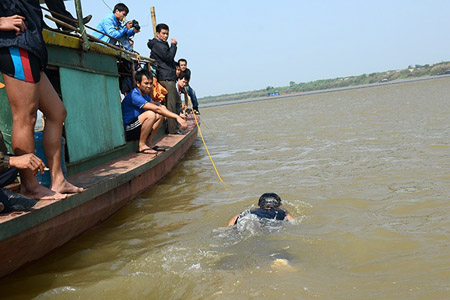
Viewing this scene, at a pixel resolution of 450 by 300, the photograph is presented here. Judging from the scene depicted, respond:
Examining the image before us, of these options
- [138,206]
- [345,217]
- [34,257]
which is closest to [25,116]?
[34,257]

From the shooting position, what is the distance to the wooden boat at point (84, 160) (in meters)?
3.21

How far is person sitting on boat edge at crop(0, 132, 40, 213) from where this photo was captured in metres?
2.88

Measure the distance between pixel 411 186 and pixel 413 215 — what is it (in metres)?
1.20

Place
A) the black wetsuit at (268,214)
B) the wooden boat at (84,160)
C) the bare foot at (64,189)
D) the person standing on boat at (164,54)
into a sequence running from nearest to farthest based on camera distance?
the wooden boat at (84,160) < the bare foot at (64,189) < the black wetsuit at (268,214) < the person standing on boat at (164,54)

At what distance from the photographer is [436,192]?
5.17 m

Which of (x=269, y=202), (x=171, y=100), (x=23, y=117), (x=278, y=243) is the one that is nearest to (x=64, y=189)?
(x=23, y=117)

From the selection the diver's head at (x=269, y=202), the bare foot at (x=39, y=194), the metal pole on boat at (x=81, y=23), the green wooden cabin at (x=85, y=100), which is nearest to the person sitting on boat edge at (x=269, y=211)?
the diver's head at (x=269, y=202)

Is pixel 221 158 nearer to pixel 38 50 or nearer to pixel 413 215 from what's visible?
pixel 413 215

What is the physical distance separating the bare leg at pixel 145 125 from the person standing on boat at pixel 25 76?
2.97 m

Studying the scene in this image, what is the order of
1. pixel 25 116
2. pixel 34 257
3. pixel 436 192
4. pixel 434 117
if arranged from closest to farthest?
pixel 25 116, pixel 34 257, pixel 436 192, pixel 434 117

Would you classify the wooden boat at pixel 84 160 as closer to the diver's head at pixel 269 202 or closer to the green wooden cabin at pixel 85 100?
the green wooden cabin at pixel 85 100

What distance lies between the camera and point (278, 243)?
3920 mm

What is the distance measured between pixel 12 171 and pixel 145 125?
11.4ft

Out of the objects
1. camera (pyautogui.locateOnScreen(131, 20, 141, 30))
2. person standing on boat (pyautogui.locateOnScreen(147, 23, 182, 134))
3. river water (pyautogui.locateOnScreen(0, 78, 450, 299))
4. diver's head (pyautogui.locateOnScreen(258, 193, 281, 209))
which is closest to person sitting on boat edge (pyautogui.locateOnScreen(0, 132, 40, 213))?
river water (pyautogui.locateOnScreen(0, 78, 450, 299))
